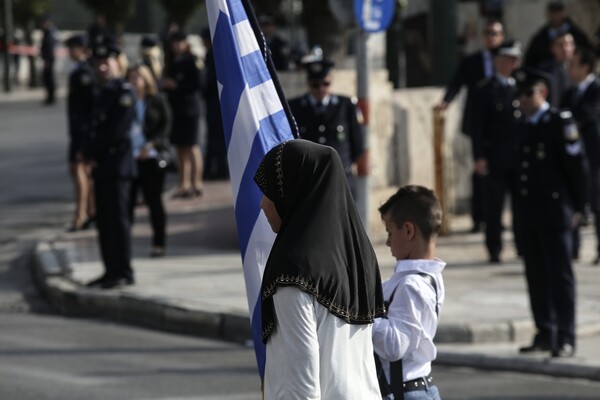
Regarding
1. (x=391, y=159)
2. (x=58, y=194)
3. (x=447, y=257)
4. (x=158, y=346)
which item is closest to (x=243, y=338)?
(x=158, y=346)

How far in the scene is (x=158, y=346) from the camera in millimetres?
10289

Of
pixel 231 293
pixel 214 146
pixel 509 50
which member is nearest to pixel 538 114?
pixel 231 293

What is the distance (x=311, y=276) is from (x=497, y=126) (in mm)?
9549

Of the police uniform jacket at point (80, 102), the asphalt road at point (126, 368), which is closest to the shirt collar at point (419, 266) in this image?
the asphalt road at point (126, 368)

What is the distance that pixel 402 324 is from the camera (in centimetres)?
488

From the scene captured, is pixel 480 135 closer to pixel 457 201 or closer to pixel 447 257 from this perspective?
pixel 447 257

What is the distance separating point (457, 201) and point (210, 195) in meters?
3.55

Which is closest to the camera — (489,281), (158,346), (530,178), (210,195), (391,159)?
(530,178)

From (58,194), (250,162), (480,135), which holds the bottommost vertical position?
(58,194)

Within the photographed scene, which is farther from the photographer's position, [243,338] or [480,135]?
[480,135]

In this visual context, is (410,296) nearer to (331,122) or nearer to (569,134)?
(569,134)

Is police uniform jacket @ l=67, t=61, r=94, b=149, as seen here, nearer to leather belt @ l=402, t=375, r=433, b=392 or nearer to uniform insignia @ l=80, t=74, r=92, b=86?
uniform insignia @ l=80, t=74, r=92, b=86

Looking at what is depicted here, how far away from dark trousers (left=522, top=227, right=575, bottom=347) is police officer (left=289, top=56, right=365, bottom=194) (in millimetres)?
2797

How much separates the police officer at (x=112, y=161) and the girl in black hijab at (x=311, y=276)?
7.86 meters
